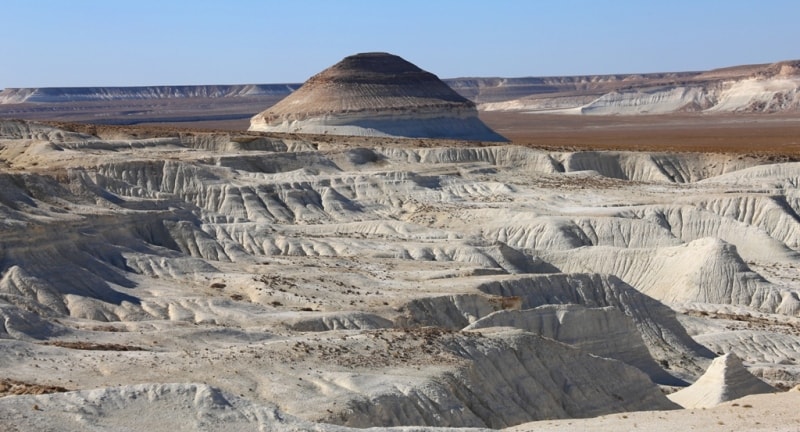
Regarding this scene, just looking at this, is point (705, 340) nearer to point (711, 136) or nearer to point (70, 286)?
point (70, 286)

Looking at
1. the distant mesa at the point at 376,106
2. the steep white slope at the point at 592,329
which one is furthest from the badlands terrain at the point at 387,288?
the distant mesa at the point at 376,106

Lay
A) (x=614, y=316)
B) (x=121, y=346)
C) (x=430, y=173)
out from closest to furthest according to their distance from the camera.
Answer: (x=121, y=346), (x=614, y=316), (x=430, y=173)

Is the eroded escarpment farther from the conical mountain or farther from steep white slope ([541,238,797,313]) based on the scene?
the conical mountain

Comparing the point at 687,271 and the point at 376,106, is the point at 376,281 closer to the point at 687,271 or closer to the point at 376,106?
the point at 687,271

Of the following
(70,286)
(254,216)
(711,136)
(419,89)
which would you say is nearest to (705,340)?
(70,286)

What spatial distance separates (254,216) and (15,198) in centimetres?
2275

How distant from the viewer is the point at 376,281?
145 ft

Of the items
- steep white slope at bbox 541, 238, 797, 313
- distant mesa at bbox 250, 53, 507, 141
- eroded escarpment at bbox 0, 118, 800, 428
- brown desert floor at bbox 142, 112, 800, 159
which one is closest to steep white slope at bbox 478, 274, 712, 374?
eroded escarpment at bbox 0, 118, 800, 428

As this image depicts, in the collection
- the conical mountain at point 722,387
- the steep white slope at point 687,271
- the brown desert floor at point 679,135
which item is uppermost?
the conical mountain at point 722,387

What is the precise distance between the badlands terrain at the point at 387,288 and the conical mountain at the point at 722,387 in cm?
8

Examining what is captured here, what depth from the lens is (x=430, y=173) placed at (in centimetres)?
8175

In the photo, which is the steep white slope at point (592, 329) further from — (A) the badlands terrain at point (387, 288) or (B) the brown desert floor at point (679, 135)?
(B) the brown desert floor at point (679, 135)

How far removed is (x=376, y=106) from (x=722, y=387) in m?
102

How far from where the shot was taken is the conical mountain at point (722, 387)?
32.1 metres
